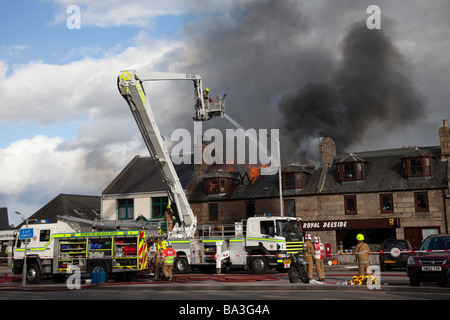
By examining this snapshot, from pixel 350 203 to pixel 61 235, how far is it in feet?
72.4

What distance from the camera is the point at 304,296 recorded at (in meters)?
13.7

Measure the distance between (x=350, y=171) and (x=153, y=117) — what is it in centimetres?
1847

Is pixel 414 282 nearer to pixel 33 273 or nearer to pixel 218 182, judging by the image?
pixel 33 273

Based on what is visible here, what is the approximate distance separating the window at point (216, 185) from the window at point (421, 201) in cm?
1478

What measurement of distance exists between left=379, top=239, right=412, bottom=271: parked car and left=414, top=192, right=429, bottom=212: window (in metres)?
9.76

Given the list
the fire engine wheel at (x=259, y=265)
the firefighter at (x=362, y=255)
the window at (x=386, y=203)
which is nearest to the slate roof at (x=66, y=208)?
the window at (x=386, y=203)

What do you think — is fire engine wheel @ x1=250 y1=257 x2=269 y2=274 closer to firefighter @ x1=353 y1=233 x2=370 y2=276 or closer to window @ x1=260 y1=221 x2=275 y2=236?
window @ x1=260 y1=221 x2=275 y2=236

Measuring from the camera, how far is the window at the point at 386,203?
3589cm

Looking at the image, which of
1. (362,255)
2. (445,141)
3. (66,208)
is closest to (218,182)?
(445,141)

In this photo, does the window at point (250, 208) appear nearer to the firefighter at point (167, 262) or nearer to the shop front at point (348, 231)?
the shop front at point (348, 231)

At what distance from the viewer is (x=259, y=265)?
942 inches

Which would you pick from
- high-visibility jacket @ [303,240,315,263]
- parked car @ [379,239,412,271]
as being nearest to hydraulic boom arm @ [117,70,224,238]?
high-visibility jacket @ [303,240,315,263]

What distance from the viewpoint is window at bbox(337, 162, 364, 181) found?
3778cm
